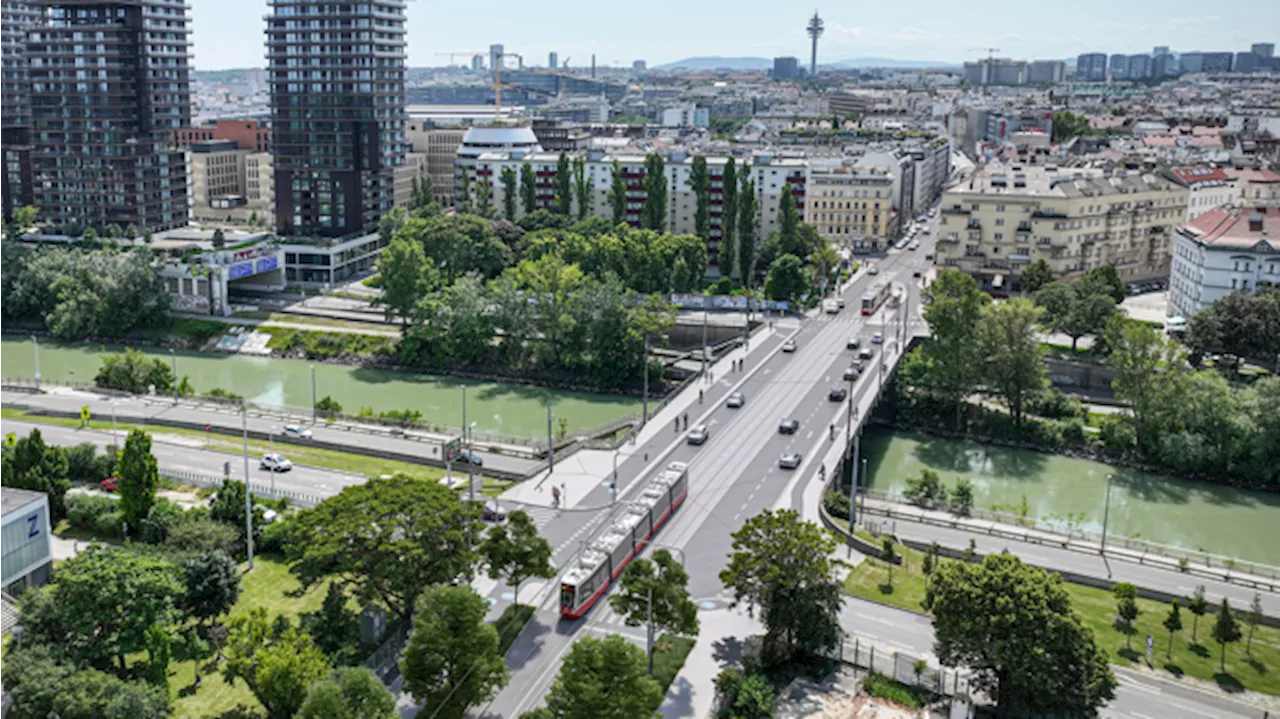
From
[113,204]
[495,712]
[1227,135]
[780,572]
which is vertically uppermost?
[1227,135]

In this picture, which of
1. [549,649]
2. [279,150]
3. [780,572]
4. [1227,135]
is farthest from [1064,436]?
[1227,135]

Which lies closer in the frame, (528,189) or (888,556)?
(888,556)

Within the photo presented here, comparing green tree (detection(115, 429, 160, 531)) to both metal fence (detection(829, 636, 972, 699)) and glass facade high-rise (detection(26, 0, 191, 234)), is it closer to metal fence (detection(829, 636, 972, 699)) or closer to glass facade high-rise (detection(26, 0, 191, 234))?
metal fence (detection(829, 636, 972, 699))

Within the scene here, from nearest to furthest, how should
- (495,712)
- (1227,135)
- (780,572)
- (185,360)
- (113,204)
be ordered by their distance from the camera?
(495,712) → (780,572) → (185,360) → (113,204) → (1227,135)

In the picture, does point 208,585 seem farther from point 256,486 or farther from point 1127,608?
point 1127,608

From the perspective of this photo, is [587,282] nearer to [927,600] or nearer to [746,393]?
[746,393]

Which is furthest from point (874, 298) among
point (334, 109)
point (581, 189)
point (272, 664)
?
point (272, 664)
